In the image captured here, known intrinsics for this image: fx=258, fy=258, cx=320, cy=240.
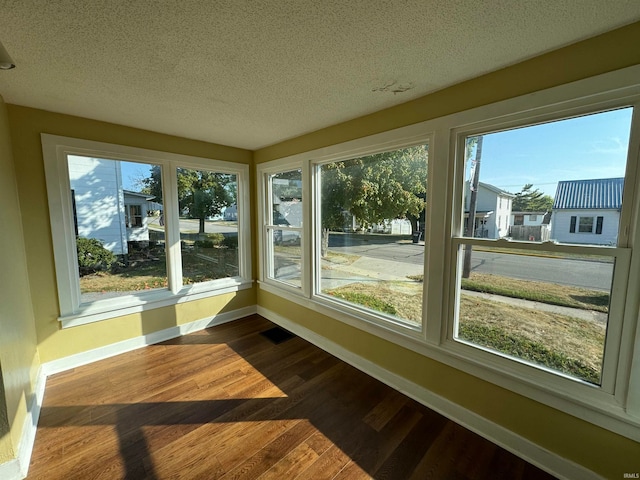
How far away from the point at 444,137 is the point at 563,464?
2058mm

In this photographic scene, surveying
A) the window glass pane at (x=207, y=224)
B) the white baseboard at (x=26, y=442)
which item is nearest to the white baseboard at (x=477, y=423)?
the window glass pane at (x=207, y=224)

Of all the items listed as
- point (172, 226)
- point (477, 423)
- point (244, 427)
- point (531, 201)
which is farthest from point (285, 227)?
point (477, 423)

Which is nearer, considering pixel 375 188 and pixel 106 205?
pixel 375 188

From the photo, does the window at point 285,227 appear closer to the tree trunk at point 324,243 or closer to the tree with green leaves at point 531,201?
the tree trunk at point 324,243

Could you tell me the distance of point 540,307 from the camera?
5.10 feet

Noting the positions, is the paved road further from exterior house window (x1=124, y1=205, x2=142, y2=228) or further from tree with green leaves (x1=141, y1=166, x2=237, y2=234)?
exterior house window (x1=124, y1=205, x2=142, y2=228)

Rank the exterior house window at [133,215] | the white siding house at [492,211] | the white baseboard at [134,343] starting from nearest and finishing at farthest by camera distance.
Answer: the white siding house at [492,211], the white baseboard at [134,343], the exterior house window at [133,215]

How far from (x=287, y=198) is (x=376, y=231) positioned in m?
1.33

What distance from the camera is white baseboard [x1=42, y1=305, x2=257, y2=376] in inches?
94.0

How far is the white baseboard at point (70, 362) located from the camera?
1419 millimetres

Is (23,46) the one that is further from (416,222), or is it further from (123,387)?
(416,222)

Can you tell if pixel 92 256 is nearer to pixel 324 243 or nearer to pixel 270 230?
pixel 270 230

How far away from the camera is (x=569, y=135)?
1406mm

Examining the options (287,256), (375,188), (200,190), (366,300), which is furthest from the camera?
(287,256)
